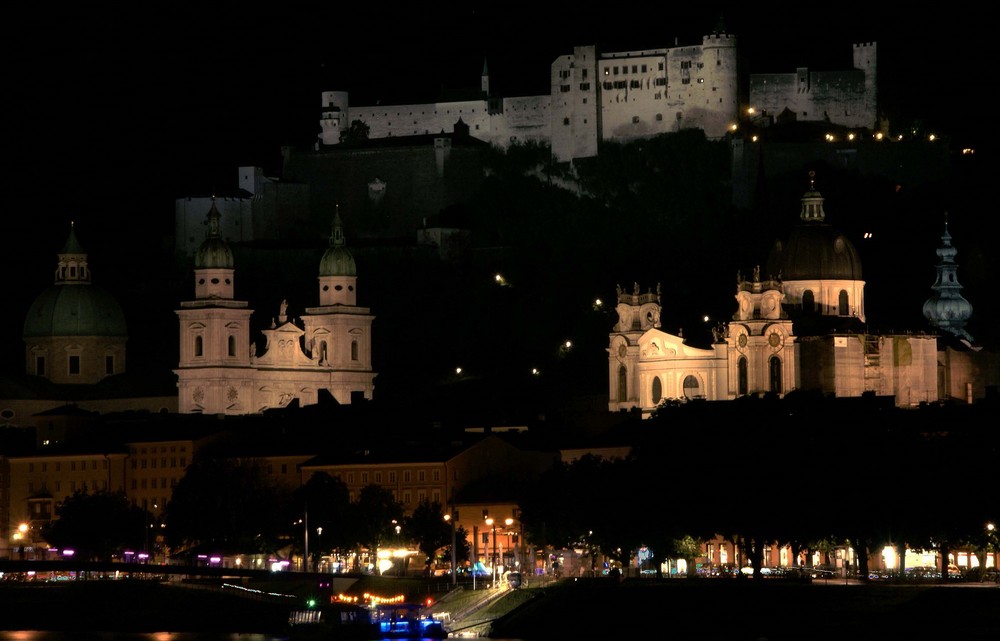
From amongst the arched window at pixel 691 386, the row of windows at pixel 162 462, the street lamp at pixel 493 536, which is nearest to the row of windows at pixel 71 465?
the row of windows at pixel 162 462

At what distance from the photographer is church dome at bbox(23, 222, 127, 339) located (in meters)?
152

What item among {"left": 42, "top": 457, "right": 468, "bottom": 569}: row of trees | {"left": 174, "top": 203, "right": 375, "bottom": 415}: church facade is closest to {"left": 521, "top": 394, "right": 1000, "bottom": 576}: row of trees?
{"left": 42, "top": 457, "right": 468, "bottom": 569}: row of trees

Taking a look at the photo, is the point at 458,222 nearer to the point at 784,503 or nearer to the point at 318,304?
the point at 318,304

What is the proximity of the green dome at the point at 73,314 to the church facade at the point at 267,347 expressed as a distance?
917 centimetres

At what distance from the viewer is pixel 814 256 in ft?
416

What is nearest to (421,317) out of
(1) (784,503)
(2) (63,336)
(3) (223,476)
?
(2) (63,336)

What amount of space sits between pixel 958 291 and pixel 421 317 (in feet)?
98.6

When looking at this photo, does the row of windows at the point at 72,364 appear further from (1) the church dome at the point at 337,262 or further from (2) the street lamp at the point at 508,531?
(2) the street lamp at the point at 508,531

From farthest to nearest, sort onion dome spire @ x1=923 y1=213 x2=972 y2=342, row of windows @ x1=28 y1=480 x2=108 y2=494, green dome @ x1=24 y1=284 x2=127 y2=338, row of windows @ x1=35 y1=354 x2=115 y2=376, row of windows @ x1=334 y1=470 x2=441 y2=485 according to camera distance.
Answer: green dome @ x1=24 y1=284 x2=127 y2=338
row of windows @ x1=35 y1=354 x2=115 y2=376
onion dome spire @ x1=923 y1=213 x2=972 y2=342
row of windows @ x1=28 y1=480 x2=108 y2=494
row of windows @ x1=334 y1=470 x2=441 y2=485

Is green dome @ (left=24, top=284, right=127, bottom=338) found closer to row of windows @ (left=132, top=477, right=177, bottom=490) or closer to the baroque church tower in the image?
the baroque church tower

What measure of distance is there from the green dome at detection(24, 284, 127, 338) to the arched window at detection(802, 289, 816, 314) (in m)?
39.6

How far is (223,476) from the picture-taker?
115 meters

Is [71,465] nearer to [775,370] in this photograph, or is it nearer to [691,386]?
[691,386]

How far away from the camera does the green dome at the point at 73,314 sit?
152 metres
